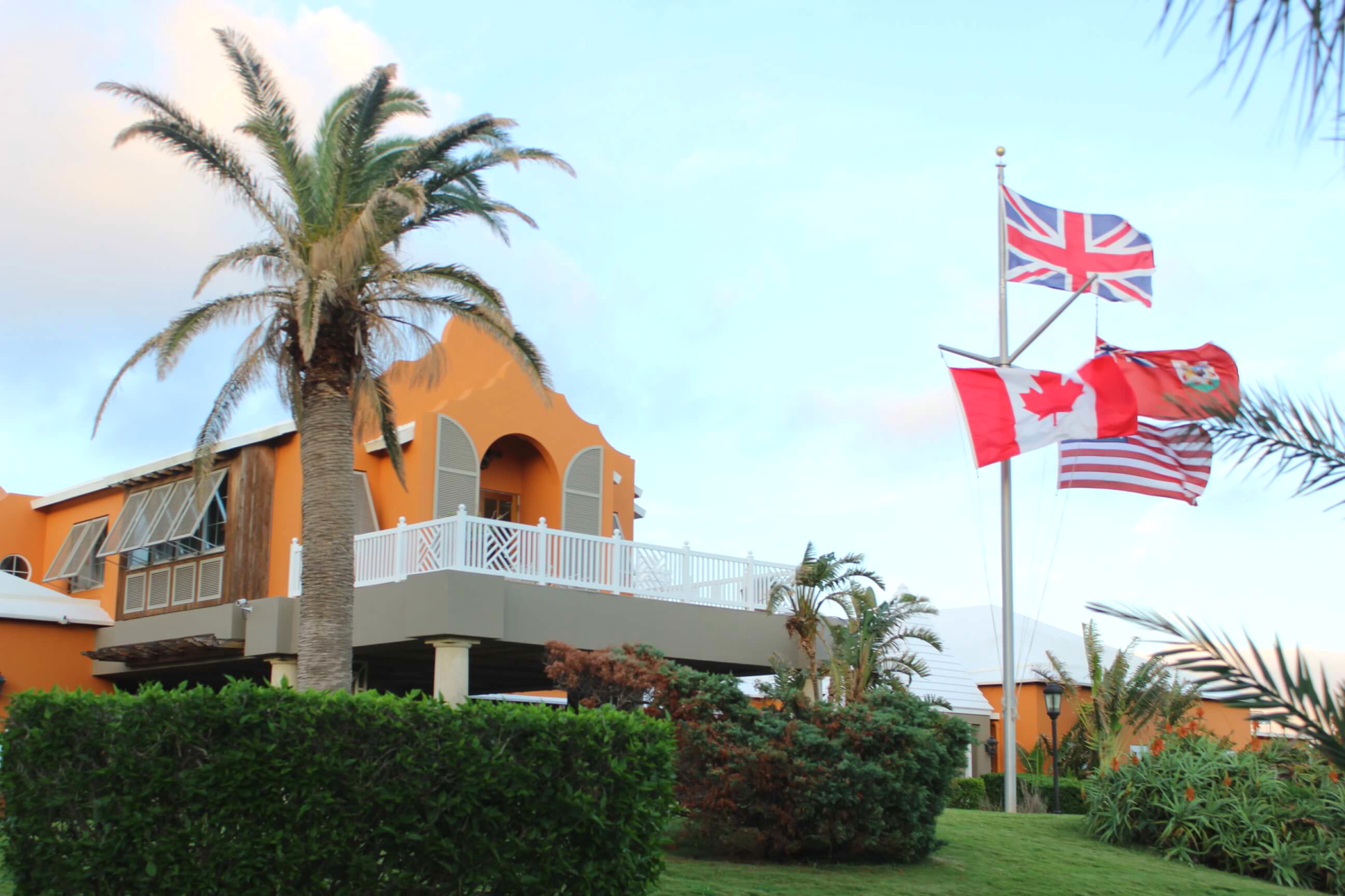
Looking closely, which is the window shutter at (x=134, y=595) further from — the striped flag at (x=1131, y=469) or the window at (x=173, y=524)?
the striped flag at (x=1131, y=469)

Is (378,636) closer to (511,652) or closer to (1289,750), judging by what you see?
(511,652)

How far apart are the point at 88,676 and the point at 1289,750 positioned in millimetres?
19916

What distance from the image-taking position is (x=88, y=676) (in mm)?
23562

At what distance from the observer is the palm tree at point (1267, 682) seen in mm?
3998

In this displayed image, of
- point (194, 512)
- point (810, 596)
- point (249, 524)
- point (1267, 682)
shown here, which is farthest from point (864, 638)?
point (1267, 682)

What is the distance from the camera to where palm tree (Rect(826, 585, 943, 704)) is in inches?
752

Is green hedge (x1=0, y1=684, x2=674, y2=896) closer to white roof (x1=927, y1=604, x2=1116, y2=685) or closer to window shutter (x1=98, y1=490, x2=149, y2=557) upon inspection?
window shutter (x1=98, y1=490, x2=149, y2=557)

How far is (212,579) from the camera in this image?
21.8m

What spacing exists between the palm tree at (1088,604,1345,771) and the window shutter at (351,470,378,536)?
697 inches

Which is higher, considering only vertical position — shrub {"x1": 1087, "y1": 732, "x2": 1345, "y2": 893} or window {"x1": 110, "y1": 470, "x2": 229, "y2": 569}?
window {"x1": 110, "y1": 470, "x2": 229, "y2": 569}

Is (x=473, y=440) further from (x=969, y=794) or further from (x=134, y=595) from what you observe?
(x=969, y=794)

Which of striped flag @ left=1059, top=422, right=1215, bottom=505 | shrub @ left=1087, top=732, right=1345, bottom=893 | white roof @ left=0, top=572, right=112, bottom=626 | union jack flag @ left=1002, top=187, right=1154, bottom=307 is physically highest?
union jack flag @ left=1002, top=187, right=1154, bottom=307

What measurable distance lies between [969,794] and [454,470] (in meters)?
12.8

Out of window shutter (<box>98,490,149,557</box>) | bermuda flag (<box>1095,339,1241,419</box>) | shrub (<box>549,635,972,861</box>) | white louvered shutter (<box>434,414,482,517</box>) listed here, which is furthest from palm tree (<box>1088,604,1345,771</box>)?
window shutter (<box>98,490,149,557</box>)
